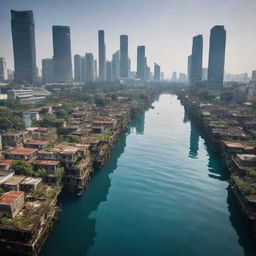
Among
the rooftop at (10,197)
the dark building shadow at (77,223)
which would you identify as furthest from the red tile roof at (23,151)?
the rooftop at (10,197)

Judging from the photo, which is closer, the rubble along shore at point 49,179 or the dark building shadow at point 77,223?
the rubble along shore at point 49,179

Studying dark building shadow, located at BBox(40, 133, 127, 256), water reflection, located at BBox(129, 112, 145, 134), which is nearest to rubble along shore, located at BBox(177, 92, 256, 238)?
dark building shadow, located at BBox(40, 133, 127, 256)

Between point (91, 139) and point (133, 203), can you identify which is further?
point (91, 139)

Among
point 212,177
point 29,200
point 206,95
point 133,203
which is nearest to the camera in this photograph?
point 29,200

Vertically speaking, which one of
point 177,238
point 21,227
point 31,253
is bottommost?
point 177,238

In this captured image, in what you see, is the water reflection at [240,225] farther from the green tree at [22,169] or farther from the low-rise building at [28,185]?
the green tree at [22,169]

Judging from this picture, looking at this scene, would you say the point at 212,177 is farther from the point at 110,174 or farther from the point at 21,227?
the point at 21,227

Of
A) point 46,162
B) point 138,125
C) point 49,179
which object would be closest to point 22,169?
point 46,162

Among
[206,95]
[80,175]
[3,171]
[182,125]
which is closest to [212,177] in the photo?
[80,175]
